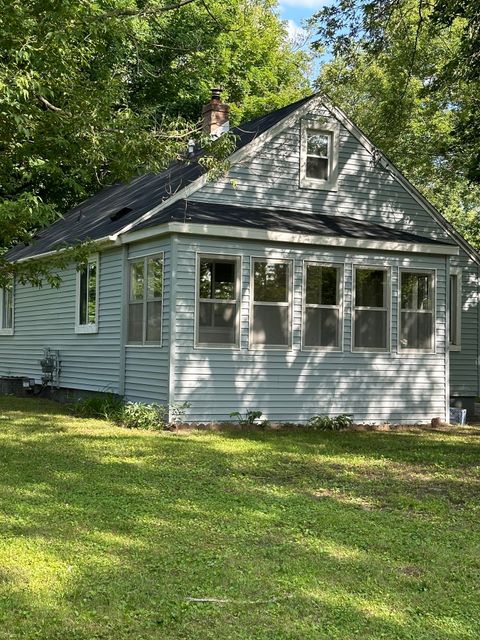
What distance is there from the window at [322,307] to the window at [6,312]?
10381 millimetres

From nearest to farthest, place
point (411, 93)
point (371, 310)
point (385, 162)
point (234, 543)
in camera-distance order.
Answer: point (234, 543) < point (371, 310) < point (385, 162) < point (411, 93)

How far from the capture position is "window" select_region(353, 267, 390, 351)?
44.4ft

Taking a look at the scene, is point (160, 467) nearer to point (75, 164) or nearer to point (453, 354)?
point (75, 164)

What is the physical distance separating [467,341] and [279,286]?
22.4ft

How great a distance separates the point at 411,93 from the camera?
25438mm

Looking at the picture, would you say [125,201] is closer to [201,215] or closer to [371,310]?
[201,215]

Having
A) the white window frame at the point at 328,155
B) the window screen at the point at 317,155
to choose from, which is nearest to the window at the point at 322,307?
the white window frame at the point at 328,155

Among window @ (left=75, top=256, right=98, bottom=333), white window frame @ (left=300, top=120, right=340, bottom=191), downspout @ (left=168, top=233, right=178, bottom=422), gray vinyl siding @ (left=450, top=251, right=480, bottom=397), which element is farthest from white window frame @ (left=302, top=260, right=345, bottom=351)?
gray vinyl siding @ (left=450, top=251, right=480, bottom=397)

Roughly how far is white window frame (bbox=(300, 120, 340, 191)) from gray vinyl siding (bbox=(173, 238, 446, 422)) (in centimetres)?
166

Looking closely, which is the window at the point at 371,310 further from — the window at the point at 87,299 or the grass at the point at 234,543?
the window at the point at 87,299

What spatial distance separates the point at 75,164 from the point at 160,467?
4179 millimetres

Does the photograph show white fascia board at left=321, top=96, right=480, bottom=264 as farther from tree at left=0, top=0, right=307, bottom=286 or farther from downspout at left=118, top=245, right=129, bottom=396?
downspout at left=118, top=245, right=129, bottom=396

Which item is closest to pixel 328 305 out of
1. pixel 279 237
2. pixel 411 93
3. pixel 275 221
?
pixel 279 237

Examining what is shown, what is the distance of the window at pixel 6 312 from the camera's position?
2057 centimetres
